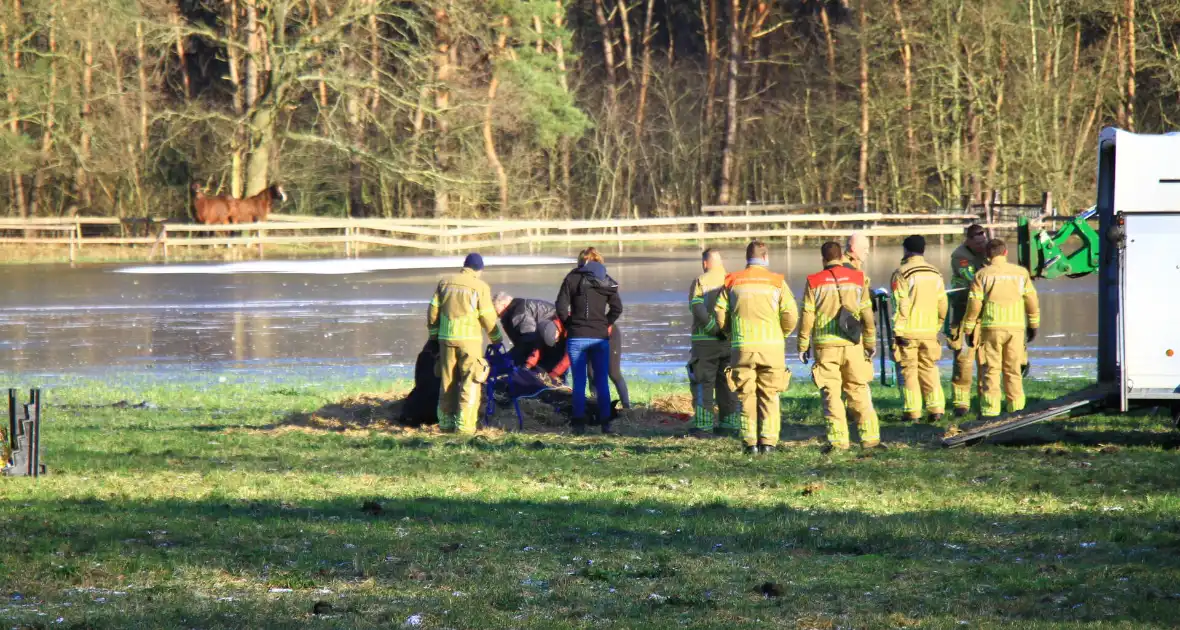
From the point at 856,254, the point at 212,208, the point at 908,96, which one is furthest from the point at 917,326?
the point at 908,96

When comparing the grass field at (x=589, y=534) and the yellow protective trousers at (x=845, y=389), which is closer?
the grass field at (x=589, y=534)

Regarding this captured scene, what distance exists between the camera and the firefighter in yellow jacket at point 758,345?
11.2m

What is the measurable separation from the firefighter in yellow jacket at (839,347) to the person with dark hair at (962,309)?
2.08m

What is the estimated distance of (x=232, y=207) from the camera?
42.3 m

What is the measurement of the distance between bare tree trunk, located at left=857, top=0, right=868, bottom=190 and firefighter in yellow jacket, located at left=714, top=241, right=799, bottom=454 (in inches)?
1455

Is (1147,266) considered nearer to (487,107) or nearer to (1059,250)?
(1059,250)

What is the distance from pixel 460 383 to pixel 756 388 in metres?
2.84

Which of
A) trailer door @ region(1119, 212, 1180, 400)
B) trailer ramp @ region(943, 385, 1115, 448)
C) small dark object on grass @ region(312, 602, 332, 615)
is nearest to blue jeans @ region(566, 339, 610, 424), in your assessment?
trailer ramp @ region(943, 385, 1115, 448)

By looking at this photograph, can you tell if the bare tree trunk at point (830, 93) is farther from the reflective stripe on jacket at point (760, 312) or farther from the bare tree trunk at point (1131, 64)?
the reflective stripe on jacket at point (760, 312)

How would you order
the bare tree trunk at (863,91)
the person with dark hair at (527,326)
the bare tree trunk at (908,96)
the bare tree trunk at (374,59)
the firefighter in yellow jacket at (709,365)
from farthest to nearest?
the bare tree trunk at (863,91), the bare tree trunk at (908,96), the bare tree trunk at (374,59), the person with dark hair at (527,326), the firefighter in yellow jacket at (709,365)

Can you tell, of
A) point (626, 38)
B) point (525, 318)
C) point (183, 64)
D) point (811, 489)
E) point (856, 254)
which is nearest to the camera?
point (811, 489)

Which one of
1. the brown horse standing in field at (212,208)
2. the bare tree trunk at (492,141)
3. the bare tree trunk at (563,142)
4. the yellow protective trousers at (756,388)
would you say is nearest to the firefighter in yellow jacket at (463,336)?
the yellow protective trousers at (756,388)

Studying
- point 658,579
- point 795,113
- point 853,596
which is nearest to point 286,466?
point 658,579

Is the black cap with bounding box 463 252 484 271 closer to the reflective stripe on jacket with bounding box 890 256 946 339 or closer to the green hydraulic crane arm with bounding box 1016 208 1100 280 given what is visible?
the reflective stripe on jacket with bounding box 890 256 946 339
